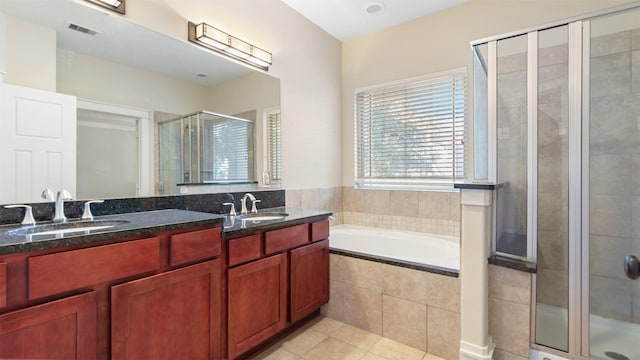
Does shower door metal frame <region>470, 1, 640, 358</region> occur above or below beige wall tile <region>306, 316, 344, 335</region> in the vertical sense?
above

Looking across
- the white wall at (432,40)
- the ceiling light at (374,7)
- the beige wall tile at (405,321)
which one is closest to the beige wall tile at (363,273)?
the beige wall tile at (405,321)

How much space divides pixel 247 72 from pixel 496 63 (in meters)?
1.77

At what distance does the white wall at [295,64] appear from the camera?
2039 mm

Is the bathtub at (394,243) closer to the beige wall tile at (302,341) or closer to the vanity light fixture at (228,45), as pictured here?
the beige wall tile at (302,341)

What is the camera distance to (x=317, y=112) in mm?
3172

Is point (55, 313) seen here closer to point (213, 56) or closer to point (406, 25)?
point (213, 56)

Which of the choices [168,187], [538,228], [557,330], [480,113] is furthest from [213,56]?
[557,330]

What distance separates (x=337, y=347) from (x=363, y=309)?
34 cm

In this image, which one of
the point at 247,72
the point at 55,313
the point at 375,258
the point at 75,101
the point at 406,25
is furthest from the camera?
the point at 406,25

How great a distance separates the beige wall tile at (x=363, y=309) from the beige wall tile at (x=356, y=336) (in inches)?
1.4

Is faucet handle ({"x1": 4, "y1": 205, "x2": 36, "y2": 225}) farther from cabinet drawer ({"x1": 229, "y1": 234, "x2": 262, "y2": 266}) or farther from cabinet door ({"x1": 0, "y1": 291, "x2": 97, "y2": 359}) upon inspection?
cabinet drawer ({"x1": 229, "y1": 234, "x2": 262, "y2": 266})

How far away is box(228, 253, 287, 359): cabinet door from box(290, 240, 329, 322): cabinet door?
90 mm

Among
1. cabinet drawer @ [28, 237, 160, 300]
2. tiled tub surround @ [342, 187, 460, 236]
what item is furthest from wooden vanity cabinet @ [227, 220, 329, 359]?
tiled tub surround @ [342, 187, 460, 236]

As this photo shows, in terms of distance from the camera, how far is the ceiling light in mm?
2744
